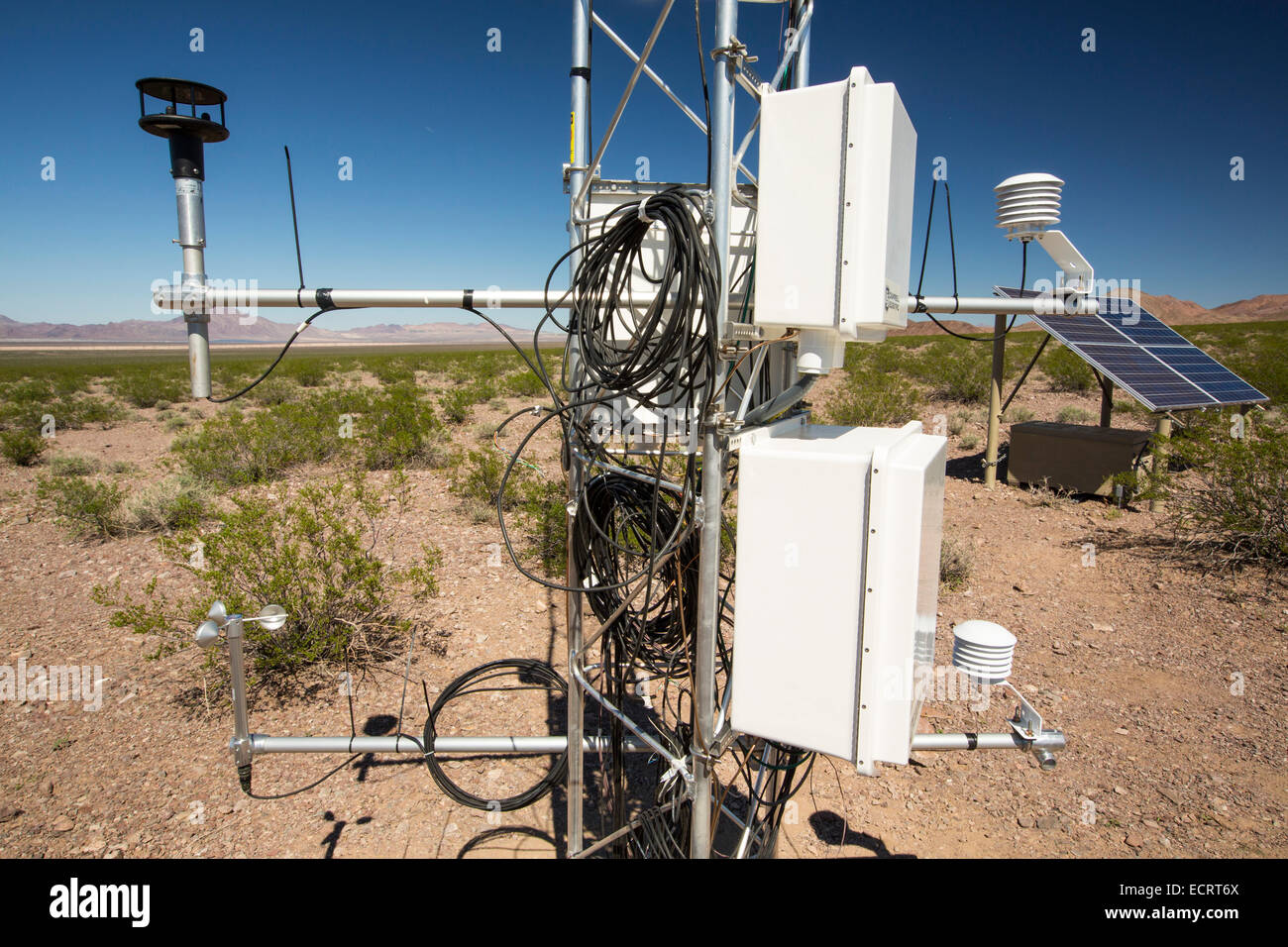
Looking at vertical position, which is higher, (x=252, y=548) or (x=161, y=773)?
(x=252, y=548)

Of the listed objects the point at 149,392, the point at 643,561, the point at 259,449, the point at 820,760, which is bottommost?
the point at 820,760

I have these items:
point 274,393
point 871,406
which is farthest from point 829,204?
point 274,393

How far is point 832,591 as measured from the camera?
6.04 feet

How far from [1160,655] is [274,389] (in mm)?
23677

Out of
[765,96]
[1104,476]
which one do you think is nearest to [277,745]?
[765,96]

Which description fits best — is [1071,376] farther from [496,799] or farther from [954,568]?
[496,799]

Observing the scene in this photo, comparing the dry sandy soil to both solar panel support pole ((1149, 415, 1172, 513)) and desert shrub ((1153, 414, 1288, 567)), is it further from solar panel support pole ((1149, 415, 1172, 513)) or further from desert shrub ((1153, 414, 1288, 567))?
solar panel support pole ((1149, 415, 1172, 513))

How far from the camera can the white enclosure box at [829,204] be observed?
1.76m

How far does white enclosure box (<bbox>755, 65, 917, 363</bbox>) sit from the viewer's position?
1.76 m

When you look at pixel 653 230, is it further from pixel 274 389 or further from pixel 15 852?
pixel 274 389

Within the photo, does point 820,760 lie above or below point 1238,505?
below

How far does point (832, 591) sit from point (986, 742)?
1.46 meters
